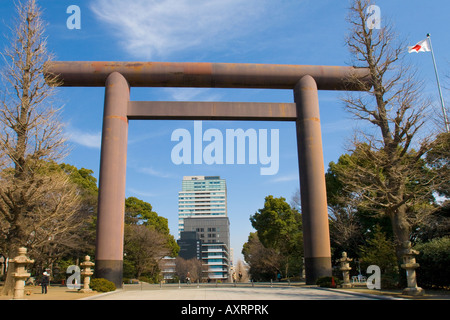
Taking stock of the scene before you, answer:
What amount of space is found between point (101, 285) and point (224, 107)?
12.6m

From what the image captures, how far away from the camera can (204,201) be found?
567 feet

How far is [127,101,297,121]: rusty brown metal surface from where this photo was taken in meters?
22.4

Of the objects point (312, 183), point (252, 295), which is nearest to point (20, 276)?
point (252, 295)

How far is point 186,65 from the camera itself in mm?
22641

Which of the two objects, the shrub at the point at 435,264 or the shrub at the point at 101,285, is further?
the shrub at the point at 101,285

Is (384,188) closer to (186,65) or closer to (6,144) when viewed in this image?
(186,65)

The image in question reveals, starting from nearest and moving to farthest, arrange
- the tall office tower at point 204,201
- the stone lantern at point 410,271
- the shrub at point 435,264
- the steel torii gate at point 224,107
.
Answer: the stone lantern at point 410,271, the shrub at point 435,264, the steel torii gate at point 224,107, the tall office tower at point 204,201

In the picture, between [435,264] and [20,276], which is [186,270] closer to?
[435,264]

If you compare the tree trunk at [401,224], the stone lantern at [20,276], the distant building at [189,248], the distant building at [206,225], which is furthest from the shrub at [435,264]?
the distant building at [189,248]

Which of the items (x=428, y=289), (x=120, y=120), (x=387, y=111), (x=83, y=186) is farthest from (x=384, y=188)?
(x=83, y=186)

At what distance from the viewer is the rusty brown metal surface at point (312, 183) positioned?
21.2 metres

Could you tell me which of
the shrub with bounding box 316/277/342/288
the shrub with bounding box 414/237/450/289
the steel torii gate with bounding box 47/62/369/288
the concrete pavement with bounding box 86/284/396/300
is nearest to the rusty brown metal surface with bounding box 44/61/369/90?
the steel torii gate with bounding box 47/62/369/288

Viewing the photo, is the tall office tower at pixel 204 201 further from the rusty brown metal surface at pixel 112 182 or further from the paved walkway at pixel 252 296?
the paved walkway at pixel 252 296

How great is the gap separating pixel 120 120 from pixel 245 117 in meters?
7.92
